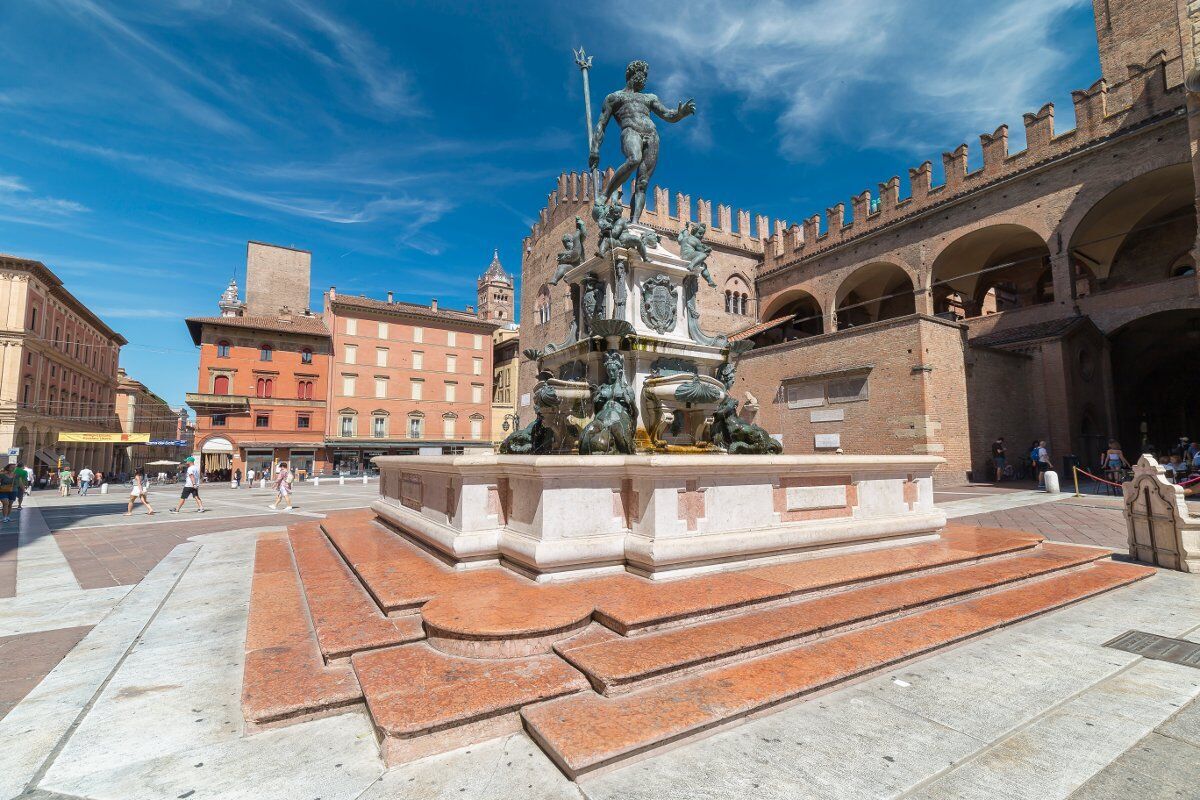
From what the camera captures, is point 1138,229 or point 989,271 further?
point 989,271

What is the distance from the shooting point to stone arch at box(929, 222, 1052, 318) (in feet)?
78.4

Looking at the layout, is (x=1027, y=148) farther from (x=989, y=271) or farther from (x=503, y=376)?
(x=503, y=376)

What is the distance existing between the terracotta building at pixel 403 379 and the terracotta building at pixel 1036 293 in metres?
26.0

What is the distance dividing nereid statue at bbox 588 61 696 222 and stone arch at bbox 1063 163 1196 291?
69.4 ft

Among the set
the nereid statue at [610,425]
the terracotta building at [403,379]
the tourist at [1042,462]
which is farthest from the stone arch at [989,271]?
the terracotta building at [403,379]

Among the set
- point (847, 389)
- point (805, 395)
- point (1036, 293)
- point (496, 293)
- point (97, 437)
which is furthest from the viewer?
point (496, 293)

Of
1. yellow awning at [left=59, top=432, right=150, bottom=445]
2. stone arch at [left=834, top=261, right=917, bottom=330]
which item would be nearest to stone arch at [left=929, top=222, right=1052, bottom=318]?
stone arch at [left=834, top=261, right=917, bottom=330]

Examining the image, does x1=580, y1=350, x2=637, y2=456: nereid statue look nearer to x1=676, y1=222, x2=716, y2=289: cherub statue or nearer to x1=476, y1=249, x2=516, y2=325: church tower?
x1=676, y1=222, x2=716, y2=289: cherub statue

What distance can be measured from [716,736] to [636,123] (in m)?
7.66

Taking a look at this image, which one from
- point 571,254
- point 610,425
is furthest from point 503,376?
point 610,425

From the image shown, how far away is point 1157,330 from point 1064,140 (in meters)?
10.3

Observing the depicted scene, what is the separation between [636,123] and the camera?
303 inches

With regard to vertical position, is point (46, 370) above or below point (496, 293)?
below

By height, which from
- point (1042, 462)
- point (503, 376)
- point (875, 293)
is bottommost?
point (1042, 462)
